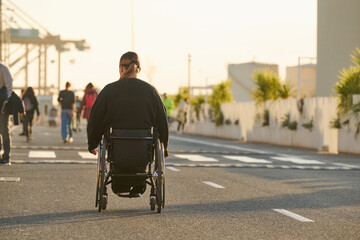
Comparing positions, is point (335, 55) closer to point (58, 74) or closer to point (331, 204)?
point (331, 204)

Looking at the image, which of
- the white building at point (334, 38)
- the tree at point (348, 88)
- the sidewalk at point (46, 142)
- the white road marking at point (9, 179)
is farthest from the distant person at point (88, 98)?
the white building at point (334, 38)

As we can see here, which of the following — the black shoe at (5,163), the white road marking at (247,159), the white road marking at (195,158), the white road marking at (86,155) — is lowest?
the white road marking at (247,159)

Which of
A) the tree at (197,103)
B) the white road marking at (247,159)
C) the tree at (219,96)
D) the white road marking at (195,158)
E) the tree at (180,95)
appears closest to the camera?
the white road marking at (195,158)

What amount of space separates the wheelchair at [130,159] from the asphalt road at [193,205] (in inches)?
11.3

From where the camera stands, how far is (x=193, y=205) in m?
9.32

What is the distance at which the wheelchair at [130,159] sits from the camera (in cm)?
827

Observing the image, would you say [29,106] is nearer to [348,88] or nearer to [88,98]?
[88,98]

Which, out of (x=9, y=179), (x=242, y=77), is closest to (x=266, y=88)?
(x=9, y=179)

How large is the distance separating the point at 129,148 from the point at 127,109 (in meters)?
0.39

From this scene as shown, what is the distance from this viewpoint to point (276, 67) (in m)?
101

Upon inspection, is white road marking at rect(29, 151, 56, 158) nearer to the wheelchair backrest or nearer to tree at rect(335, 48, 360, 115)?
tree at rect(335, 48, 360, 115)

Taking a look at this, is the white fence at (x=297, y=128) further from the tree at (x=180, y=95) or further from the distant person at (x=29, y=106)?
the tree at (x=180, y=95)

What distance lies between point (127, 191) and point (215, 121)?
32354 millimetres

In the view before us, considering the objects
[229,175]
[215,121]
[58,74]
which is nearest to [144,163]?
[229,175]
